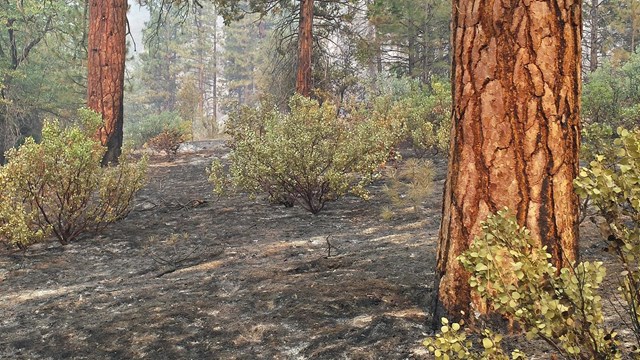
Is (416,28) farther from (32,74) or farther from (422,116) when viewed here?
(32,74)

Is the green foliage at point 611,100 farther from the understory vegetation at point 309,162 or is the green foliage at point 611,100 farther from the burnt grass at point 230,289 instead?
the burnt grass at point 230,289

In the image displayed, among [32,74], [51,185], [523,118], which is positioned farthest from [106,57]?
[32,74]

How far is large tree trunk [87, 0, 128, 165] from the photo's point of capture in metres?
9.24

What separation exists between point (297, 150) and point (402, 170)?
140 inches

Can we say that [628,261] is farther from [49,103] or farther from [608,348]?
[49,103]

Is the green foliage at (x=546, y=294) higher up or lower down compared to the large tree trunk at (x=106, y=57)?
lower down

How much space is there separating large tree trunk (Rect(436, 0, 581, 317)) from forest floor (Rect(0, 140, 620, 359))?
725 millimetres

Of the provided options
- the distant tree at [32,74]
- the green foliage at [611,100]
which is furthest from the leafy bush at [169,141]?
the green foliage at [611,100]

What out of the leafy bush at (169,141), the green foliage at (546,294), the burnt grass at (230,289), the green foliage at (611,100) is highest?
the green foliage at (611,100)

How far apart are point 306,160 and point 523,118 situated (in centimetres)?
383

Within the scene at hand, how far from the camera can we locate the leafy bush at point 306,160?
6.18 meters

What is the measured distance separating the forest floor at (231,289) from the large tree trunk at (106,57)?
142 inches

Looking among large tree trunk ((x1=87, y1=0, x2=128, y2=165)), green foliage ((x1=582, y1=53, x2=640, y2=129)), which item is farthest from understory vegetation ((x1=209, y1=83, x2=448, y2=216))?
green foliage ((x1=582, y1=53, x2=640, y2=129))

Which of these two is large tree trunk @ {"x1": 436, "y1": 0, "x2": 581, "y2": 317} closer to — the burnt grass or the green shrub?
the burnt grass
